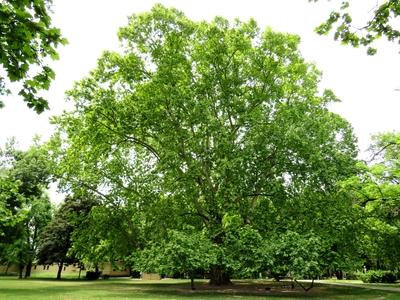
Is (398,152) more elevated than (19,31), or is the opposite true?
(398,152)

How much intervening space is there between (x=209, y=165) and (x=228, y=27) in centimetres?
952

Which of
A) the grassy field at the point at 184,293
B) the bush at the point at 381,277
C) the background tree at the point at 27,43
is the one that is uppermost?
the background tree at the point at 27,43

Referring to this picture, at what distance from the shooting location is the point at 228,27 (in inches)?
1050

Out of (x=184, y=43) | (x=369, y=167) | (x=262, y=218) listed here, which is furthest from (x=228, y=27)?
(x=369, y=167)

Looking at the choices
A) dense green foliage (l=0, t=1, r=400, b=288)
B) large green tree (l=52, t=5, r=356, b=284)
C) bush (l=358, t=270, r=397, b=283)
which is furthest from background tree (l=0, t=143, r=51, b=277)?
bush (l=358, t=270, r=397, b=283)

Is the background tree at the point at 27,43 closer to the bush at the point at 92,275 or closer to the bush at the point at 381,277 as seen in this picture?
the bush at the point at 381,277

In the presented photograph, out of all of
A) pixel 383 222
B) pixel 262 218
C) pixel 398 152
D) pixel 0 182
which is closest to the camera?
pixel 0 182

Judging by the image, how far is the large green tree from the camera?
2378 cm

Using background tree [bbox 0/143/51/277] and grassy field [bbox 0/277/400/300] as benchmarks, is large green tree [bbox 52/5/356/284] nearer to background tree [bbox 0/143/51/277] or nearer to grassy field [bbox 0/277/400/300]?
grassy field [bbox 0/277/400/300]

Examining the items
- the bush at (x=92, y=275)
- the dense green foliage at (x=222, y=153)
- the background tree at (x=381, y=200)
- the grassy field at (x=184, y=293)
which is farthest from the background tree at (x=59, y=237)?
the background tree at (x=381, y=200)

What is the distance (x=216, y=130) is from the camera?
953 inches

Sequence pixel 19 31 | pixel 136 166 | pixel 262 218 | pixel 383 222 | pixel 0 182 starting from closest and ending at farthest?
pixel 19 31 → pixel 0 182 → pixel 383 222 → pixel 262 218 → pixel 136 166

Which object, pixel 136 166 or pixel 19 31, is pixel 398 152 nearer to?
pixel 136 166

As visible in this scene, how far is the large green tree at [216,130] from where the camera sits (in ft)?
78.0
